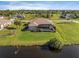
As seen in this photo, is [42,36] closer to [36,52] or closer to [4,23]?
[36,52]

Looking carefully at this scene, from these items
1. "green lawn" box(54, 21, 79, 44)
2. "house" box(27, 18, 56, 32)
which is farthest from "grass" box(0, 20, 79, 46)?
"house" box(27, 18, 56, 32)

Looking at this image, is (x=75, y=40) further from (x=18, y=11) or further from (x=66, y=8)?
(x=18, y=11)

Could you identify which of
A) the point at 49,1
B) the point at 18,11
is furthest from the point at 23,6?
the point at 49,1

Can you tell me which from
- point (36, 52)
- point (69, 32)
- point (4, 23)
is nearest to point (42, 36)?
point (36, 52)

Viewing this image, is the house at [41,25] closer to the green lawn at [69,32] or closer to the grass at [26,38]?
the grass at [26,38]

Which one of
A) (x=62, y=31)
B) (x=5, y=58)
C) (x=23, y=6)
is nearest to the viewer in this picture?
(x=5, y=58)

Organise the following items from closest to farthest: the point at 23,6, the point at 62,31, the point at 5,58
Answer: the point at 5,58, the point at 23,6, the point at 62,31

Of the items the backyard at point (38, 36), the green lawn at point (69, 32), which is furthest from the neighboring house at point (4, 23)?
the green lawn at point (69, 32)
